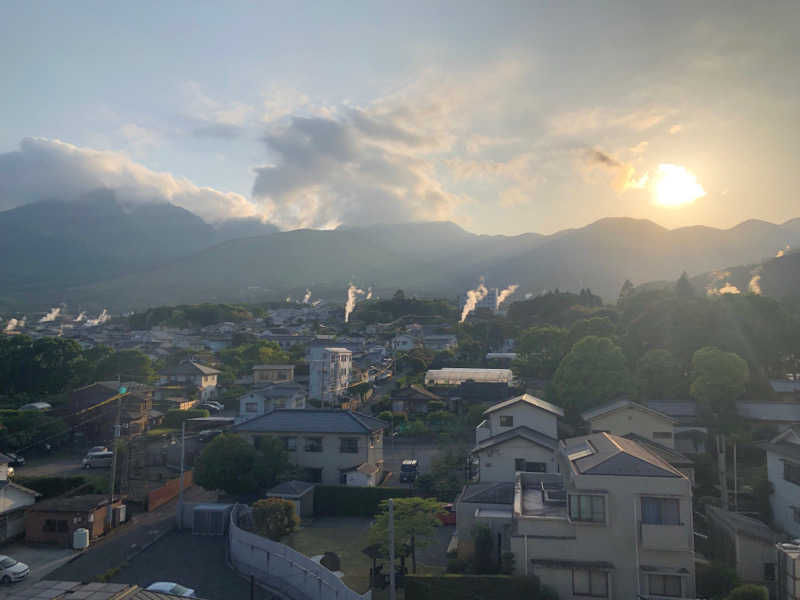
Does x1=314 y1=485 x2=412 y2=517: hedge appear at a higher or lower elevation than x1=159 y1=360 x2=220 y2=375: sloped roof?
lower

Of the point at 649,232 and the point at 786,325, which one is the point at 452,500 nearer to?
the point at 786,325

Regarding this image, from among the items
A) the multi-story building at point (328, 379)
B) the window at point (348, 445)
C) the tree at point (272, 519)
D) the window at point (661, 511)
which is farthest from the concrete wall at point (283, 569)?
the multi-story building at point (328, 379)

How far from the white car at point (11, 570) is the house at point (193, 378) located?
23.8 meters

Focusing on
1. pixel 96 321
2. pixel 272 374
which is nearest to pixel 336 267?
pixel 96 321

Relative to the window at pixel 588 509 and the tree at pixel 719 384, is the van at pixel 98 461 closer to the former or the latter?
the window at pixel 588 509

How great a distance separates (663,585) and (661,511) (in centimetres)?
140

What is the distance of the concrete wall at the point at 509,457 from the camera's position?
1809 centimetres

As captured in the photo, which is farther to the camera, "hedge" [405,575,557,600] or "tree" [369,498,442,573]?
"tree" [369,498,442,573]

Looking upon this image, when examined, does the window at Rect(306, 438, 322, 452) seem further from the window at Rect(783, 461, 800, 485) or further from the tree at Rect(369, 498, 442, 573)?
the window at Rect(783, 461, 800, 485)

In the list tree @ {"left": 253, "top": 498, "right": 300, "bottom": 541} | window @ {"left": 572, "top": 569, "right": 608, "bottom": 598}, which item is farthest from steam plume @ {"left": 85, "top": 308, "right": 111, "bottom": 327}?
window @ {"left": 572, "top": 569, "right": 608, "bottom": 598}

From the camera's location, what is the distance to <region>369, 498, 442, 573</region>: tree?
12.3 meters

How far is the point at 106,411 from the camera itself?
2756 centimetres

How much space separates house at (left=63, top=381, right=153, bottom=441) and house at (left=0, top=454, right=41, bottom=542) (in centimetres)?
1034

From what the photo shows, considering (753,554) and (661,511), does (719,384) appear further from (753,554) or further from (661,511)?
(661,511)
